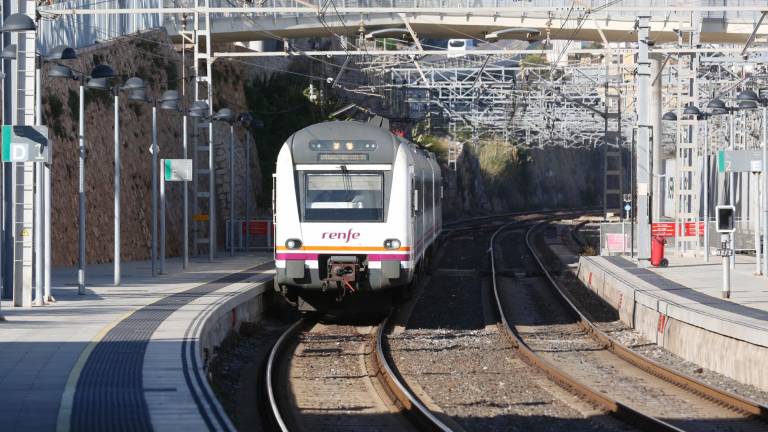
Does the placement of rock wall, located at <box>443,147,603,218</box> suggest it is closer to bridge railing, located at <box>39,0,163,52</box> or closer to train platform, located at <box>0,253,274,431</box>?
bridge railing, located at <box>39,0,163,52</box>

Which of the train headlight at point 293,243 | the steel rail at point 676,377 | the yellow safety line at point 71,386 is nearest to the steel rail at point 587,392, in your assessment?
the steel rail at point 676,377

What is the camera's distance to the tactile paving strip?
980 centimetres

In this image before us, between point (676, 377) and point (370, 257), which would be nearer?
point (676, 377)

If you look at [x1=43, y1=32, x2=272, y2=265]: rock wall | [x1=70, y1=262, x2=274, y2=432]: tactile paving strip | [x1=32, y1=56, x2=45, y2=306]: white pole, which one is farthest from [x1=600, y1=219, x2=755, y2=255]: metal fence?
[x1=70, y1=262, x2=274, y2=432]: tactile paving strip

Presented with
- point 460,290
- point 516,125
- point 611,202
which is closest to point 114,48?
point 460,290

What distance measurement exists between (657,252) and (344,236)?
11.0 m

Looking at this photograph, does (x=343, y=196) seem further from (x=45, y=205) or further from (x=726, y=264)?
(x=726, y=264)

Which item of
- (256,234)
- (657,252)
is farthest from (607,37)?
(657,252)

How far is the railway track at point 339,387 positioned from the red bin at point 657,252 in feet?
34.5

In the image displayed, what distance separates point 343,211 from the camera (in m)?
20.2

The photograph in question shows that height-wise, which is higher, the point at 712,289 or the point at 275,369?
the point at 712,289

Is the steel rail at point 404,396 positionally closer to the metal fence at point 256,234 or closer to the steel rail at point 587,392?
the steel rail at point 587,392

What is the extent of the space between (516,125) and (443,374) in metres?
58.5

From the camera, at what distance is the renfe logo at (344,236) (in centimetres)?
2000
